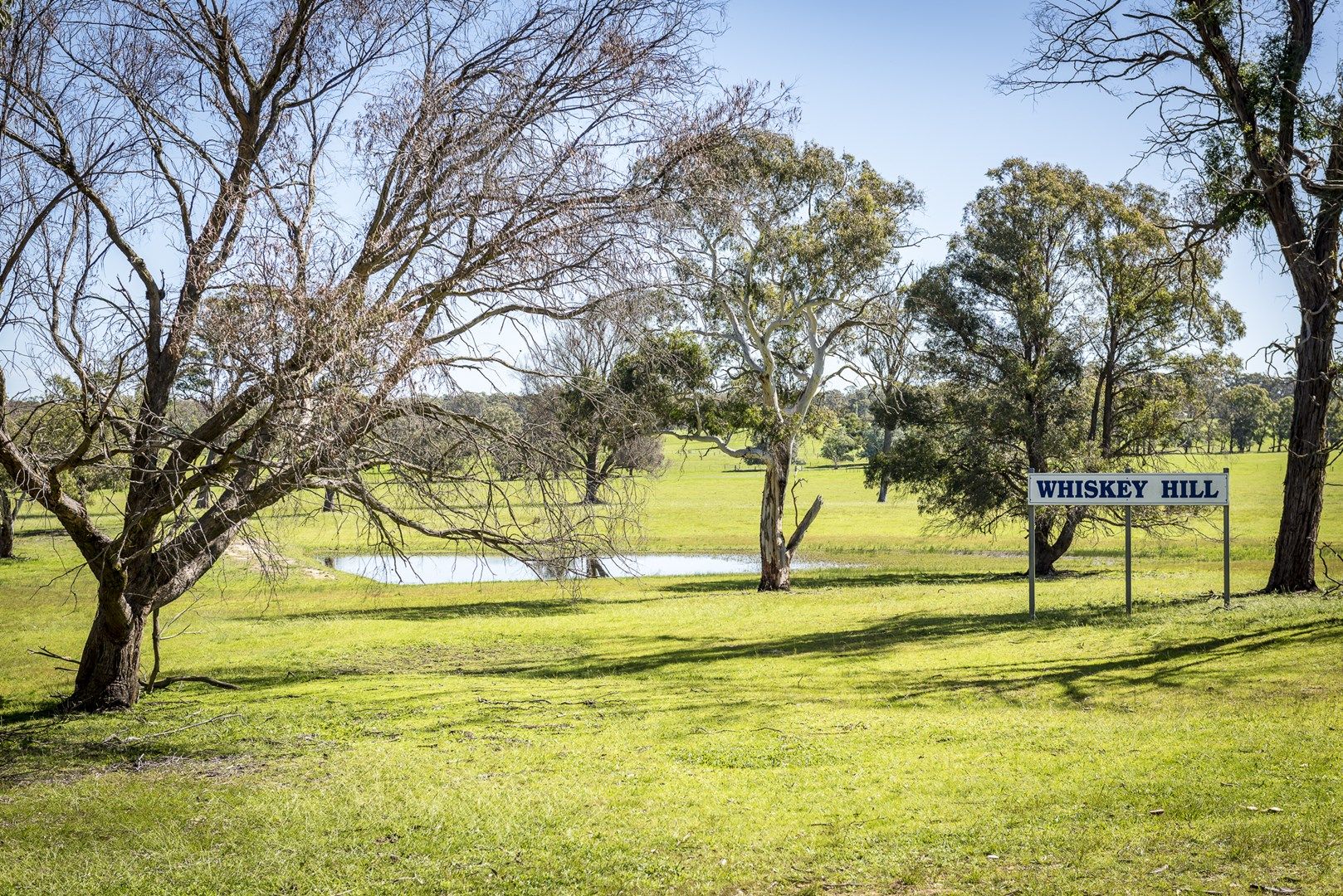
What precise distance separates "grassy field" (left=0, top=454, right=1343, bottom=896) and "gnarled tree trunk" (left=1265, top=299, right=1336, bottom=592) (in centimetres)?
100

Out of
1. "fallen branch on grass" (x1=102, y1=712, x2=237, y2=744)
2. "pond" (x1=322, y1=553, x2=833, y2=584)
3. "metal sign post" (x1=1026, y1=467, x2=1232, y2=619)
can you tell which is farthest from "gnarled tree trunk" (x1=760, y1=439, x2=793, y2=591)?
"fallen branch on grass" (x1=102, y1=712, x2=237, y2=744)

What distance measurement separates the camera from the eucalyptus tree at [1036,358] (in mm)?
28688

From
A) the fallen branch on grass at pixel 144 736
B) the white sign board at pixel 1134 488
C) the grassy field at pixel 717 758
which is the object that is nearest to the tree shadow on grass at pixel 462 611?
the grassy field at pixel 717 758

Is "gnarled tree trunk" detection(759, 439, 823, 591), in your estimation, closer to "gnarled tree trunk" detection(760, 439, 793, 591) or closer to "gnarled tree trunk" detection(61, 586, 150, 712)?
"gnarled tree trunk" detection(760, 439, 793, 591)

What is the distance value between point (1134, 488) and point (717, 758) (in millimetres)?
10790

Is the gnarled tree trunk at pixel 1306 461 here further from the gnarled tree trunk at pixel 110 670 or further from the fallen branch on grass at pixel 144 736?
the gnarled tree trunk at pixel 110 670

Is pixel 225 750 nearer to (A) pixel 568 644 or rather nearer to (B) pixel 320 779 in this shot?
(B) pixel 320 779

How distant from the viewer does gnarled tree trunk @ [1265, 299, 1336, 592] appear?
1677cm

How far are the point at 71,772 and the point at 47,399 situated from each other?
11.2ft

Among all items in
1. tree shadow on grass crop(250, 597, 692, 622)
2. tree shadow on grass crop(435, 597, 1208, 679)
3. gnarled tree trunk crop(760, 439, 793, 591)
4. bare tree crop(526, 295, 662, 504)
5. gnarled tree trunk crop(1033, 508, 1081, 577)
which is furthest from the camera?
gnarled tree trunk crop(1033, 508, 1081, 577)

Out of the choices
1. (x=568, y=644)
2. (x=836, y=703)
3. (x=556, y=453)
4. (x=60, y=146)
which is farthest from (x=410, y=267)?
(x=568, y=644)

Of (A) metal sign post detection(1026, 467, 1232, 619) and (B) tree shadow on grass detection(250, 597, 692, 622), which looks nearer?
(A) metal sign post detection(1026, 467, 1232, 619)

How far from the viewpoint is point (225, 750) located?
10.6m

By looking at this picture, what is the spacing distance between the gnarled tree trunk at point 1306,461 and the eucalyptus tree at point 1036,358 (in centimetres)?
1048
